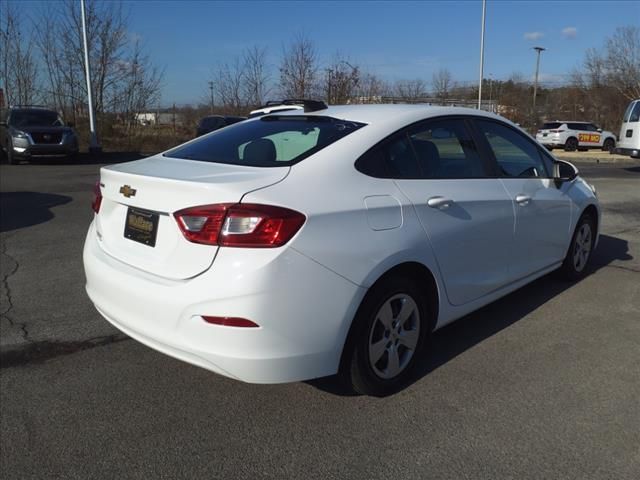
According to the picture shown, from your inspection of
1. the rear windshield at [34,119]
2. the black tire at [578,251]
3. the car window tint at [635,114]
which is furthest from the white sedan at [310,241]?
the rear windshield at [34,119]

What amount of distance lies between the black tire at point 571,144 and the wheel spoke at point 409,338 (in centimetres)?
2821

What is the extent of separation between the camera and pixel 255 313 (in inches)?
101

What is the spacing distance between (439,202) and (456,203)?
0.21m

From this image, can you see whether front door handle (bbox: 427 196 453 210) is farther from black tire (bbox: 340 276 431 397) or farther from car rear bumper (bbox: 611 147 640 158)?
car rear bumper (bbox: 611 147 640 158)

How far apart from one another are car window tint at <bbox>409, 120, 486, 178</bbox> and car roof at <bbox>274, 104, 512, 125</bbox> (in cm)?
7

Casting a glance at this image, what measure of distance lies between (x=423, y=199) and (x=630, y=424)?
1.63 meters

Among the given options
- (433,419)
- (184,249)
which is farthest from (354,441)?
(184,249)

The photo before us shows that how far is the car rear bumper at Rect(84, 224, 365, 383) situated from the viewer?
100 inches

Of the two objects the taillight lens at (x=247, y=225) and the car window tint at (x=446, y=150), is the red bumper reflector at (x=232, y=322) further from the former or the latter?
the car window tint at (x=446, y=150)

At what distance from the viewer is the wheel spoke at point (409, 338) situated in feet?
10.8

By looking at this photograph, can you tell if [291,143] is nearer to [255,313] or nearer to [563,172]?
[255,313]

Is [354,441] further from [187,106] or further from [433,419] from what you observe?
[187,106]

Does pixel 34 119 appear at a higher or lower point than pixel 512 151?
higher

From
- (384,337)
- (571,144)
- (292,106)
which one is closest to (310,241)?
(384,337)
